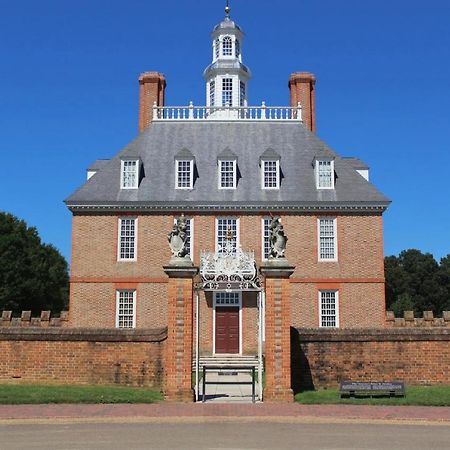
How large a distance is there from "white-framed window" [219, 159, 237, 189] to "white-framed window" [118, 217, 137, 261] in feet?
15.0

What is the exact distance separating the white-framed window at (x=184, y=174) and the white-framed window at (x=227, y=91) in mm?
8257

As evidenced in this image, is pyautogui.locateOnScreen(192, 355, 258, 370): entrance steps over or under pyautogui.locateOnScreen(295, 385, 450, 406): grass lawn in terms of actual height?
over

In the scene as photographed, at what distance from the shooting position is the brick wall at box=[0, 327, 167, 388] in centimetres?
1659

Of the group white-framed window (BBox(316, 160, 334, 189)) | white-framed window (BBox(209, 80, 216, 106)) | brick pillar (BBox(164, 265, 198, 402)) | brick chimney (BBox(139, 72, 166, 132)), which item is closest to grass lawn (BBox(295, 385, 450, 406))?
brick pillar (BBox(164, 265, 198, 402))

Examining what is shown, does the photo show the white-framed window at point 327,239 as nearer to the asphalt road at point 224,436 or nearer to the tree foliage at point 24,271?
the asphalt road at point 224,436

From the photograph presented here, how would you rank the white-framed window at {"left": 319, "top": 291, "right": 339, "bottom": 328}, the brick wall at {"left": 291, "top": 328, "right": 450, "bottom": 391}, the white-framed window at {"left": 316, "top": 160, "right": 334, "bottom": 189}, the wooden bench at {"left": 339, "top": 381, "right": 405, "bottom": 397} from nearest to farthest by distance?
the wooden bench at {"left": 339, "top": 381, "right": 405, "bottom": 397} < the brick wall at {"left": 291, "top": 328, "right": 450, "bottom": 391} < the white-framed window at {"left": 319, "top": 291, "right": 339, "bottom": 328} < the white-framed window at {"left": 316, "top": 160, "right": 334, "bottom": 189}

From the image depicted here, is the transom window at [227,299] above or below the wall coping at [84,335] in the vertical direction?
above

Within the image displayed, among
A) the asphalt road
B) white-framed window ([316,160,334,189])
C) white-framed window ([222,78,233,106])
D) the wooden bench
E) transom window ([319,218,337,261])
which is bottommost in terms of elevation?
the asphalt road

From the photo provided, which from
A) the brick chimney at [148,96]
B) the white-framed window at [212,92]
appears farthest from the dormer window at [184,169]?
the white-framed window at [212,92]

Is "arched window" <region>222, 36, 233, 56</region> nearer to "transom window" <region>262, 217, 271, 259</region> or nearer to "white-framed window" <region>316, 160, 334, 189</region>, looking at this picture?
"white-framed window" <region>316, 160, 334, 189</region>

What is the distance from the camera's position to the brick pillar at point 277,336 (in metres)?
15.0

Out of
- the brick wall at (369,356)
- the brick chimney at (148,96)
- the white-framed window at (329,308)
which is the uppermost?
the brick chimney at (148,96)

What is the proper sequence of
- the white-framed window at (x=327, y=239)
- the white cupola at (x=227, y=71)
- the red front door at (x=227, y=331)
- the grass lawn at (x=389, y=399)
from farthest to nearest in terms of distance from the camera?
the white cupola at (x=227, y=71), the white-framed window at (x=327, y=239), the red front door at (x=227, y=331), the grass lawn at (x=389, y=399)

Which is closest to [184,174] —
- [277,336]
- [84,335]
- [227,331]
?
[227,331]
